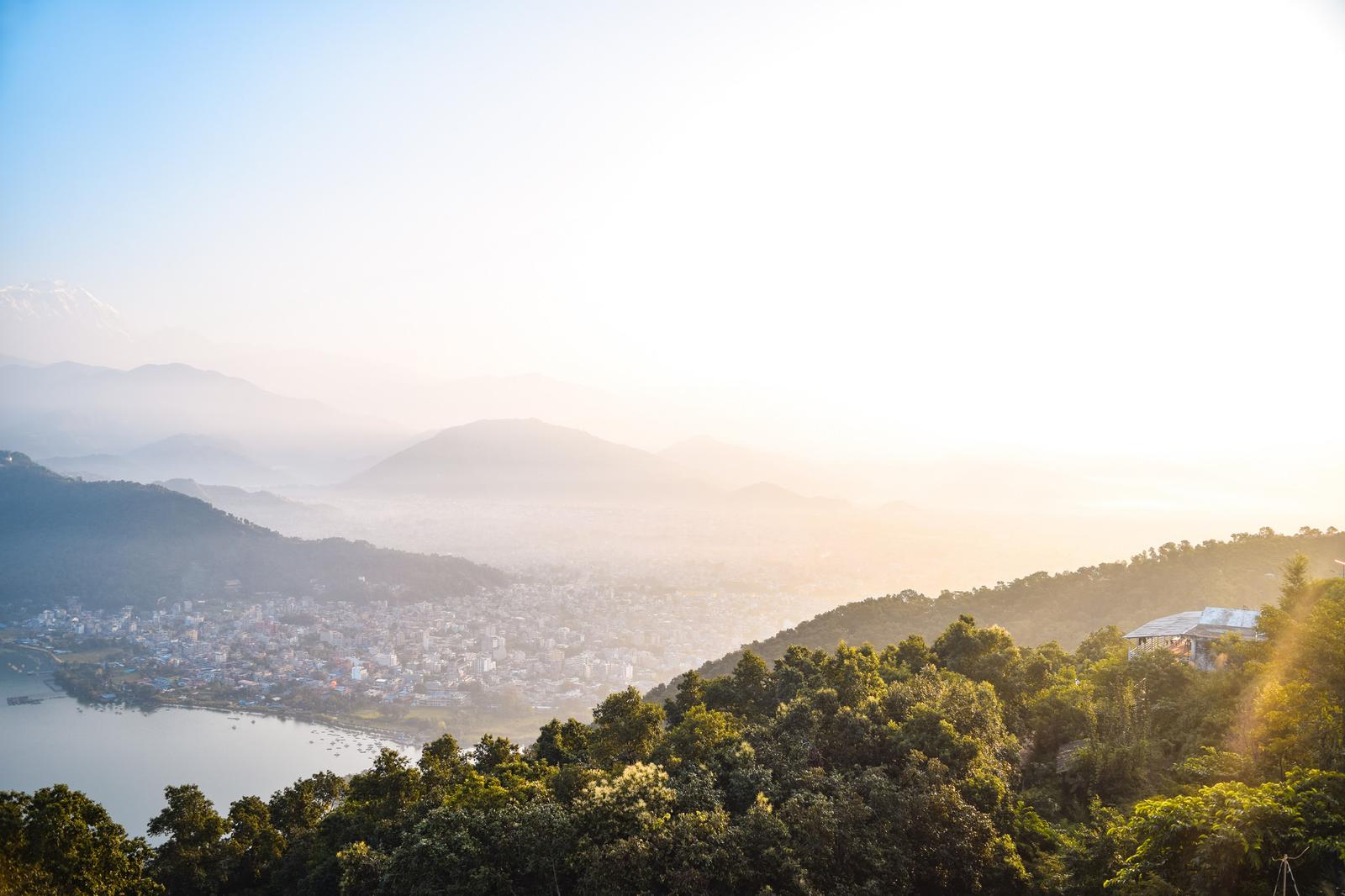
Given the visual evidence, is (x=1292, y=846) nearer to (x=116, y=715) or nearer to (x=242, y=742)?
(x=242, y=742)

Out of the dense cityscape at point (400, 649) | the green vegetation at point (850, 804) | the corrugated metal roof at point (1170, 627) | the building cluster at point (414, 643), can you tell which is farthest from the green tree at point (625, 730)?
the building cluster at point (414, 643)

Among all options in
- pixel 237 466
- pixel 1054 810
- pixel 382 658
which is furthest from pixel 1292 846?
pixel 237 466

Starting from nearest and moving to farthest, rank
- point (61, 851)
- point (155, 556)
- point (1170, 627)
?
1. point (61, 851)
2. point (1170, 627)
3. point (155, 556)

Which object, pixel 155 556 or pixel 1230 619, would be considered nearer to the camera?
pixel 1230 619

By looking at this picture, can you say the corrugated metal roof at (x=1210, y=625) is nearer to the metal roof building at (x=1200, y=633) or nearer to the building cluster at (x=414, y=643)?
the metal roof building at (x=1200, y=633)

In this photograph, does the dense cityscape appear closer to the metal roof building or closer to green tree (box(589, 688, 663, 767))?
green tree (box(589, 688, 663, 767))

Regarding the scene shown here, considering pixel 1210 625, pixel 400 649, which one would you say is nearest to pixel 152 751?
pixel 400 649

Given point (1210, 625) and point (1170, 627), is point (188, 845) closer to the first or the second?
point (1170, 627)
